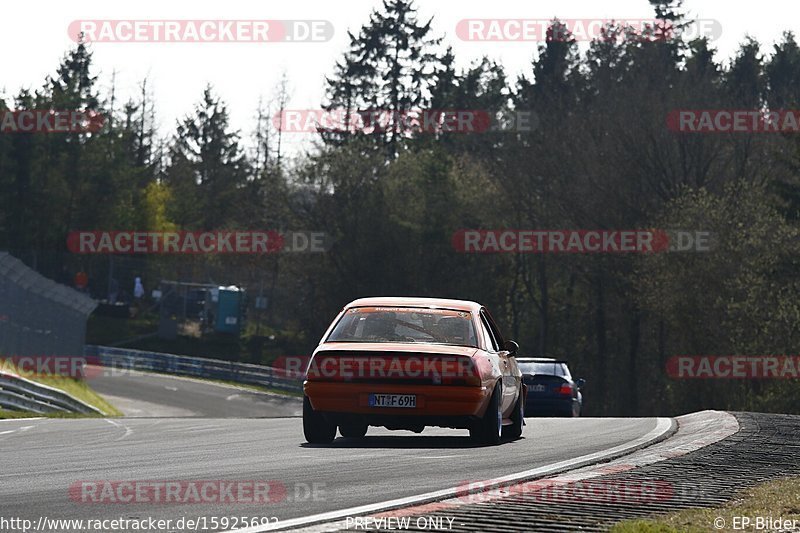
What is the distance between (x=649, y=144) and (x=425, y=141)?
33.1m

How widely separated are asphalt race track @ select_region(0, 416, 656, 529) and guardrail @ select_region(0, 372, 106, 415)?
10054 mm

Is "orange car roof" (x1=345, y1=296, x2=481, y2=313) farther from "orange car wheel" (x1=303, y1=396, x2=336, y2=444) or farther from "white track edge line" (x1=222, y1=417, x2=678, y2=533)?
"white track edge line" (x1=222, y1=417, x2=678, y2=533)

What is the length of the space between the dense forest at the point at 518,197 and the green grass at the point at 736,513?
3335 cm

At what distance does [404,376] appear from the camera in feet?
42.4

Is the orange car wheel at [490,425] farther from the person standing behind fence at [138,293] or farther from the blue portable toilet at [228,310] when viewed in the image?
the person standing behind fence at [138,293]

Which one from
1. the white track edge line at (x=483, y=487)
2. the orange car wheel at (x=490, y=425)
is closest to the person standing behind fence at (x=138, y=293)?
the white track edge line at (x=483, y=487)

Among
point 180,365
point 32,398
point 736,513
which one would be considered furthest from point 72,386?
point 736,513

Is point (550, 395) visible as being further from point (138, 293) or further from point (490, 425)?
point (138, 293)

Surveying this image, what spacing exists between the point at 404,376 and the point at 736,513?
518cm

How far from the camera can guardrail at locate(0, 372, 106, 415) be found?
2758 centimetres

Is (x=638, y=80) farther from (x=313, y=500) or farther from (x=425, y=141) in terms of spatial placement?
(x=313, y=500)

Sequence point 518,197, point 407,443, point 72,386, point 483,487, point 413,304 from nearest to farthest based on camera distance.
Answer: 1. point 483,487
2. point 407,443
3. point 413,304
4. point 72,386
5. point 518,197

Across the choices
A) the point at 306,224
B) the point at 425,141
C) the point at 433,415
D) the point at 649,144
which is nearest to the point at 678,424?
the point at 433,415

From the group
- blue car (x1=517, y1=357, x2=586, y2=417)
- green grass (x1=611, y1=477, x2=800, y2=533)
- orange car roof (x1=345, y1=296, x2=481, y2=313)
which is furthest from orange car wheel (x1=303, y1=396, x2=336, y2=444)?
blue car (x1=517, y1=357, x2=586, y2=417)
